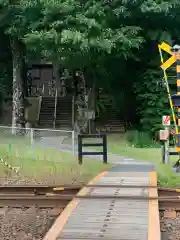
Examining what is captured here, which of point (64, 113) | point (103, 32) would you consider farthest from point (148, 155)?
point (64, 113)

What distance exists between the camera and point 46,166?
13.5 meters

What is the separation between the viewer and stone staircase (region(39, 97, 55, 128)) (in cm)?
3101

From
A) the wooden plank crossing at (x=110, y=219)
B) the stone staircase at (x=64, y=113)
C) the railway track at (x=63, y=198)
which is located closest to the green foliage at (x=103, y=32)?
the stone staircase at (x=64, y=113)

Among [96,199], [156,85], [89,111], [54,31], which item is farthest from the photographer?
[89,111]

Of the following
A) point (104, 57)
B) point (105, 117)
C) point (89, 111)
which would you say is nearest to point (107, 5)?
point (104, 57)

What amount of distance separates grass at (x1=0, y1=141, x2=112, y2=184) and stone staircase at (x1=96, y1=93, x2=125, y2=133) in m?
12.7

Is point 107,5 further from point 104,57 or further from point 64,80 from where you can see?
point 64,80

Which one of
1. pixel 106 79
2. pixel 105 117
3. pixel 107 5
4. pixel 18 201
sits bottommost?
pixel 18 201

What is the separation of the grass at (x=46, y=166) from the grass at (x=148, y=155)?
1.87 meters

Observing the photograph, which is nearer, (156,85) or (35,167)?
(35,167)

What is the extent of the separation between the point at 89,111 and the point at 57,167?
14.3 metres

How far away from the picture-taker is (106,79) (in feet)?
92.2

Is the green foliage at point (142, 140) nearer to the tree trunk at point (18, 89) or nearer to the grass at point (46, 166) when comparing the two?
the tree trunk at point (18, 89)

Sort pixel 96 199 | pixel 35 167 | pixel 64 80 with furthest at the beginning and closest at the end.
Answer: pixel 64 80 → pixel 35 167 → pixel 96 199
